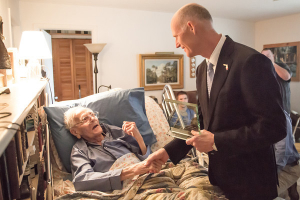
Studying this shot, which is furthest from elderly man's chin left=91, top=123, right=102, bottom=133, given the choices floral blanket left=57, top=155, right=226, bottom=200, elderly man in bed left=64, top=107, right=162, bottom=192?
floral blanket left=57, top=155, right=226, bottom=200

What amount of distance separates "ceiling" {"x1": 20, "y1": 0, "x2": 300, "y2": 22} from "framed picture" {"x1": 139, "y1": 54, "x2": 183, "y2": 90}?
92cm

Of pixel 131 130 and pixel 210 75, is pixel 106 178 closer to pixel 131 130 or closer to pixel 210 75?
pixel 131 130

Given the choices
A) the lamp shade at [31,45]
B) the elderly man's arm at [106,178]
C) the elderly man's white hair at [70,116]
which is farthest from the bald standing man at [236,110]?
the lamp shade at [31,45]

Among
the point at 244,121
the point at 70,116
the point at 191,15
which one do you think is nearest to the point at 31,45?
the point at 70,116

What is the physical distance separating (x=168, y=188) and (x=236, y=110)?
2.08 ft

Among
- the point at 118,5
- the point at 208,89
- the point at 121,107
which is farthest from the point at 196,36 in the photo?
the point at 118,5

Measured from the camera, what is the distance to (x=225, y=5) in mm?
4512

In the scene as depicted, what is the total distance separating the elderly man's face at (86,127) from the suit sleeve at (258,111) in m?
1.10

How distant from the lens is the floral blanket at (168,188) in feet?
4.27

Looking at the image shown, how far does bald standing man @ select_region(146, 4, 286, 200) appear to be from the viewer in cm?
98

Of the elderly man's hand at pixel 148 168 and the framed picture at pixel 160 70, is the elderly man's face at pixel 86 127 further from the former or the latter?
the framed picture at pixel 160 70

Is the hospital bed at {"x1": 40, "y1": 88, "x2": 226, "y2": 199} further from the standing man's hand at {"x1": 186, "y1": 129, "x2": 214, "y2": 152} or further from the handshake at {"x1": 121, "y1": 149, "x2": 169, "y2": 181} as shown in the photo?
the standing man's hand at {"x1": 186, "y1": 129, "x2": 214, "y2": 152}

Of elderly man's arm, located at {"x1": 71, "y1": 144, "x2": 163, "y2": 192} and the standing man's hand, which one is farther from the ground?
the standing man's hand

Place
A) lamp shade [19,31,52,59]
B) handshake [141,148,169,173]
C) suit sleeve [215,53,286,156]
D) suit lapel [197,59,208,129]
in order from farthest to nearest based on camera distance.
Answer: lamp shade [19,31,52,59], handshake [141,148,169,173], suit lapel [197,59,208,129], suit sleeve [215,53,286,156]
